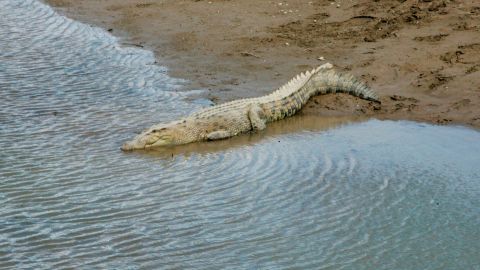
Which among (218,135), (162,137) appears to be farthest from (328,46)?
(162,137)

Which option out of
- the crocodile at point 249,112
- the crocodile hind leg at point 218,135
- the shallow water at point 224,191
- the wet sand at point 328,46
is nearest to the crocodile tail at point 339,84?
the crocodile at point 249,112

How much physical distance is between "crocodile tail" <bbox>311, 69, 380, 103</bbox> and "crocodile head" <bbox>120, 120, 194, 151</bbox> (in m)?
1.93

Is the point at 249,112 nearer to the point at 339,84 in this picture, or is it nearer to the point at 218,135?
the point at 218,135

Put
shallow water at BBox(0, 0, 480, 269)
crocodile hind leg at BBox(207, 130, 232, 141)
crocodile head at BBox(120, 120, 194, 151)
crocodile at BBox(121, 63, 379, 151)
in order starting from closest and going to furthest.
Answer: shallow water at BBox(0, 0, 480, 269) → crocodile head at BBox(120, 120, 194, 151) → crocodile at BBox(121, 63, 379, 151) → crocodile hind leg at BBox(207, 130, 232, 141)

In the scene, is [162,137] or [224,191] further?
[162,137]

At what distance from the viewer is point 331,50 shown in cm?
1041

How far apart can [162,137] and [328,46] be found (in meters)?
3.89

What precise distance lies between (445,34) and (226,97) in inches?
127

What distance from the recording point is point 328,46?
415 inches

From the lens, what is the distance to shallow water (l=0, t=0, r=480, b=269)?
495cm

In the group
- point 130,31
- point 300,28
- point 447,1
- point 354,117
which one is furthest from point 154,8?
point 354,117

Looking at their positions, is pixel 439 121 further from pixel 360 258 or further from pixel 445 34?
pixel 360 258

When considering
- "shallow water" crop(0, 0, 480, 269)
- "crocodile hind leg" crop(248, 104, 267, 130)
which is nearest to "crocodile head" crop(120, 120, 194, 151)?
"shallow water" crop(0, 0, 480, 269)

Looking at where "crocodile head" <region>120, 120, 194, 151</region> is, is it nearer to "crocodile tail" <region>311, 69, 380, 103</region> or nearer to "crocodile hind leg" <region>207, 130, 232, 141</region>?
"crocodile hind leg" <region>207, 130, 232, 141</region>
